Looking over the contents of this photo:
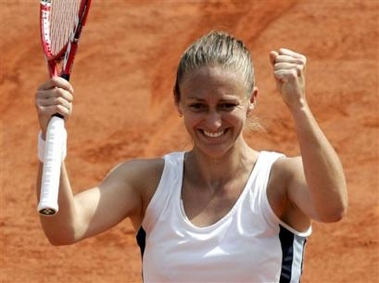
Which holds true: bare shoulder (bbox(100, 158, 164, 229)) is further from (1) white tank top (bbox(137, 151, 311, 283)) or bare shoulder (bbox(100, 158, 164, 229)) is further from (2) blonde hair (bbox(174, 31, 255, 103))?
(2) blonde hair (bbox(174, 31, 255, 103))

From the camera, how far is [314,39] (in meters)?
12.5

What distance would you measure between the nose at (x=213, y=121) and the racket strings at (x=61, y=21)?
26.4 inches

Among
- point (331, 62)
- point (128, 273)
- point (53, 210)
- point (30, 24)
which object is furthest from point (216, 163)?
point (30, 24)

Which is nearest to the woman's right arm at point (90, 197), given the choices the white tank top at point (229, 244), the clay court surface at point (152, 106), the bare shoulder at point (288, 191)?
the white tank top at point (229, 244)

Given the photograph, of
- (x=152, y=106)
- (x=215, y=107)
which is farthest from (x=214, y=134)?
(x=152, y=106)

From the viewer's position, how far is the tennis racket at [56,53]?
429 centimetres

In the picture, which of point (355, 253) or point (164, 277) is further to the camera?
point (355, 253)

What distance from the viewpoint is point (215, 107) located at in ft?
14.9

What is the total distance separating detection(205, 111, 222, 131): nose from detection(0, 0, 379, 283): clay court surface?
4.18m

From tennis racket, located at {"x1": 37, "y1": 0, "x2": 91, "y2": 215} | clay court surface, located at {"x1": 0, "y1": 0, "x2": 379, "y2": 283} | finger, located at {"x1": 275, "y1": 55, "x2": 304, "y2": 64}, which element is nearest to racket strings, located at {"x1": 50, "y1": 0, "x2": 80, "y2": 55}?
tennis racket, located at {"x1": 37, "y1": 0, "x2": 91, "y2": 215}

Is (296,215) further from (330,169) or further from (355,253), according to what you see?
(355,253)

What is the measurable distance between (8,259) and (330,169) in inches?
218

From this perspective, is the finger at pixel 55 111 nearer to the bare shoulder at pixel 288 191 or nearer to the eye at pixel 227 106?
the eye at pixel 227 106

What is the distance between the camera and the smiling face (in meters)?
4.54
